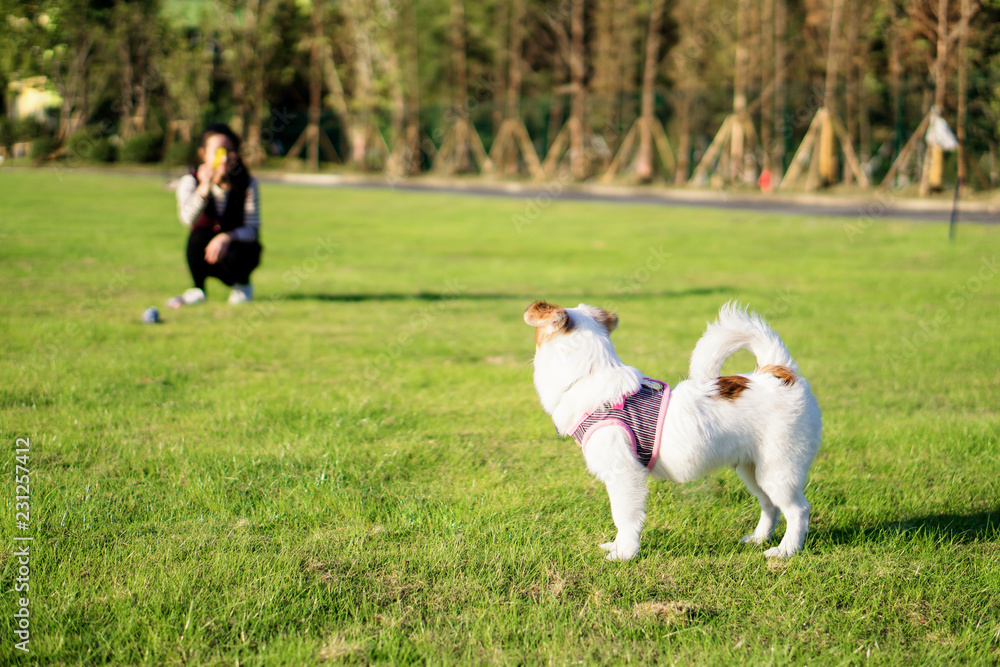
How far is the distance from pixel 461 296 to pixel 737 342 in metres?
7.60

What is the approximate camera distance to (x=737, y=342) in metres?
3.82

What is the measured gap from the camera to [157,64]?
49562mm

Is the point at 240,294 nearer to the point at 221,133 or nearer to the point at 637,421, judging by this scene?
the point at 221,133

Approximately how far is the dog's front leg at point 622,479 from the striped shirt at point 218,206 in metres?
6.81

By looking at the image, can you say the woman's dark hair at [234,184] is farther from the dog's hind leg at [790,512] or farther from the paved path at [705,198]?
the paved path at [705,198]

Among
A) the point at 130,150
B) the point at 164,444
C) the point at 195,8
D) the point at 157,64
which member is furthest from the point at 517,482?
the point at 195,8

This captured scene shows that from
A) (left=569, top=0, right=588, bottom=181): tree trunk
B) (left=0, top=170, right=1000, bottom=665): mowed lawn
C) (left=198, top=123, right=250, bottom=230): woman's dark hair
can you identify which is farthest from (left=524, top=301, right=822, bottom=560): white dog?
(left=569, top=0, right=588, bottom=181): tree trunk

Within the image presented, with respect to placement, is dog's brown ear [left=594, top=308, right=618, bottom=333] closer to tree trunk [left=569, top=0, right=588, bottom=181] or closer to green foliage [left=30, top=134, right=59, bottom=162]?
tree trunk [left=569, top=0, right=588, bottom=181]

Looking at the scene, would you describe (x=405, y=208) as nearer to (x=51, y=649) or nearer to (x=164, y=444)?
(x=164, y=444)

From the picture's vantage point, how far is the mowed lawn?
3.11 m

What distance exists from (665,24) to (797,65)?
751cm

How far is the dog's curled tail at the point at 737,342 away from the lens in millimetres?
3777

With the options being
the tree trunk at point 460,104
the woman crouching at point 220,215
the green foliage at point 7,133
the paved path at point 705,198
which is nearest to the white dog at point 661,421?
the woman crouching at point 220,215

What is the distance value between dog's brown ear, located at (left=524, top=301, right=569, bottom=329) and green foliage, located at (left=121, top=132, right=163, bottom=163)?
47.8 m
